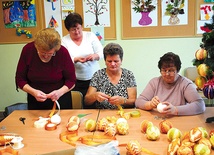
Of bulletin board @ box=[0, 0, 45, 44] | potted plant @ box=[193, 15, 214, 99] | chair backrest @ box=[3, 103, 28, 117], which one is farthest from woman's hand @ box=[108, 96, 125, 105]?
bulletin board @ box=[0, 0, 45, 44]

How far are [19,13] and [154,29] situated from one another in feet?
6.70

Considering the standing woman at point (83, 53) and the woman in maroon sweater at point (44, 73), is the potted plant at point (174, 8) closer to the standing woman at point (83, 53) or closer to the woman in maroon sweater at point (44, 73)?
the standing woman at point (83, 53)

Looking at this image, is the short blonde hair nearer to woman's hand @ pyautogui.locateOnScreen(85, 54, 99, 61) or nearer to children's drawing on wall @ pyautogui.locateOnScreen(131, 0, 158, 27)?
woman's hand @ pyautogui.locateOnScreen(85, 54, 99, 61)

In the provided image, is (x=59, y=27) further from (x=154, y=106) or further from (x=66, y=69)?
(x=154, y=106)

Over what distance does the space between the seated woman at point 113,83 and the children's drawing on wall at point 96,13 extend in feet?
5.39

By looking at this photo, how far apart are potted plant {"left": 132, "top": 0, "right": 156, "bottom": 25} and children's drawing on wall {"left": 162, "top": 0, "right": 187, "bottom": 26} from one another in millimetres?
188

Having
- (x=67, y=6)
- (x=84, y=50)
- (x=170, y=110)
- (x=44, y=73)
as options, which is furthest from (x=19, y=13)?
(x=170, y=110)

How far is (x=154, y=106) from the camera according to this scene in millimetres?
1941

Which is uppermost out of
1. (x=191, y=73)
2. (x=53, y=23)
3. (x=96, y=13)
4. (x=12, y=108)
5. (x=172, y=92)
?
(x=96, y=13)

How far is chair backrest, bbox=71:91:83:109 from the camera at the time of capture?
244 centimetres

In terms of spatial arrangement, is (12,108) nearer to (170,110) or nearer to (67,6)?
(170,110)

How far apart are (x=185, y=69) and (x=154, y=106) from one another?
2188 mm

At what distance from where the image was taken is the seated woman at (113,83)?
220 centimetres

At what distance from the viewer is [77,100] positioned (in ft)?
8.02
